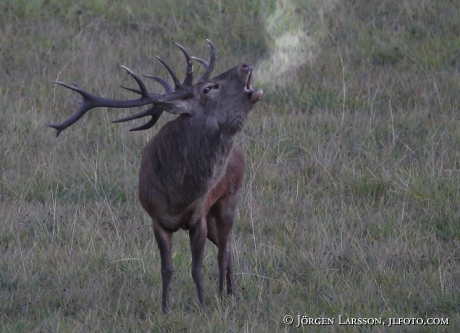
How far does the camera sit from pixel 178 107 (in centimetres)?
452

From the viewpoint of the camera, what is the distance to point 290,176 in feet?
23.1

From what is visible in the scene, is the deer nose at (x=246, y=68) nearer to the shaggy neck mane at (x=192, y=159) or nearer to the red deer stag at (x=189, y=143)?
the red deer stag at (x=189, y=143)

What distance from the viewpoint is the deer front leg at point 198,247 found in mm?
4676

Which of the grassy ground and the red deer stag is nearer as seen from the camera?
the red deer stag

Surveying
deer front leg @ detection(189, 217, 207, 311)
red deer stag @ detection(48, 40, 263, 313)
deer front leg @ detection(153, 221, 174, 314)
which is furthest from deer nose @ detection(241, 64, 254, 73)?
deer front leg @ detection(153, 221, 174, 314)

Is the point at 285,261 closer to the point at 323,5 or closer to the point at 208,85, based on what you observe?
the point at 208,85

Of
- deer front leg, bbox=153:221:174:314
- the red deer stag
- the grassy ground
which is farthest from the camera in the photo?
the grassy ground

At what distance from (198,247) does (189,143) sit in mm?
606

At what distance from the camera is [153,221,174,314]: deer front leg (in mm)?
4637

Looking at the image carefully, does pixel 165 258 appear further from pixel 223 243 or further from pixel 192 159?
pixel 192 159

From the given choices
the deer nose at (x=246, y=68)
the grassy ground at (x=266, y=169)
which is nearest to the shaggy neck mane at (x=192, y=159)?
the deer nose at (x=246, y=68)

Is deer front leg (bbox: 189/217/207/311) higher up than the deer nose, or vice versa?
the deer nose

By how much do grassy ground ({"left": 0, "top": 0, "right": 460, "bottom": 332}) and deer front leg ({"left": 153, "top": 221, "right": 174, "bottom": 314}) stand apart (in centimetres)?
10

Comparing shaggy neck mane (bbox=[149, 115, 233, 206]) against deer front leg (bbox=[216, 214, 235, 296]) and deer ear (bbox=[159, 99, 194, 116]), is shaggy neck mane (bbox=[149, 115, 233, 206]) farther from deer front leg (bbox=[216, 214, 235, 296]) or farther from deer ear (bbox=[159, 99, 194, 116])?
deer front leg (bbox=[216, 214, 235, 296])
